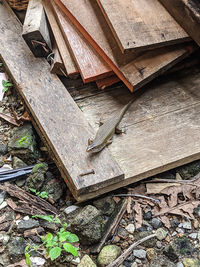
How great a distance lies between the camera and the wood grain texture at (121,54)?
3.27 m

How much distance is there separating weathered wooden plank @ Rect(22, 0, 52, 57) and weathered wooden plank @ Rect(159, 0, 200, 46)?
1.45 m

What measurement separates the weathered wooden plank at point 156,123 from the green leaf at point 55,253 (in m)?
0.55

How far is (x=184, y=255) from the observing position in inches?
97.0

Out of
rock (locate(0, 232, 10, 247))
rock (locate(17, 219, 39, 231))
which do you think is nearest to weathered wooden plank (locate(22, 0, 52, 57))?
rock (locate(17, 219, 39, 231))

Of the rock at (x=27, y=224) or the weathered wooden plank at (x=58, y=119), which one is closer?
the rock at (x=27, y=224)

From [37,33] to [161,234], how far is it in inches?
96.9

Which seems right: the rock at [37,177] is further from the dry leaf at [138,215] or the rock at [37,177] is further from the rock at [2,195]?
the dry leaf at [138,215]

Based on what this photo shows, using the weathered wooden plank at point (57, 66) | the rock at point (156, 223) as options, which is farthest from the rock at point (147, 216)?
the weathered wooden plank at point (57, 66)

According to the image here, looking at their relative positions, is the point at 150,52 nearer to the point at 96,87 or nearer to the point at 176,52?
the point at 176,52

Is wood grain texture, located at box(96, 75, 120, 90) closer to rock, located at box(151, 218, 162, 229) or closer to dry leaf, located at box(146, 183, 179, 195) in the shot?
dry leaf, located at box(146, 183, 179, 195)

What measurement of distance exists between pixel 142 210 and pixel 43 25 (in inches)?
94.8

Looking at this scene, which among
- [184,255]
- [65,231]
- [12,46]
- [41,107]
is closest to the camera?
[184,255]

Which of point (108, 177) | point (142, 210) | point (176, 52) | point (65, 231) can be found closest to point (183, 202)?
point (142, 210)

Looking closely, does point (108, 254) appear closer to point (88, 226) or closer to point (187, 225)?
point (88, 226)
